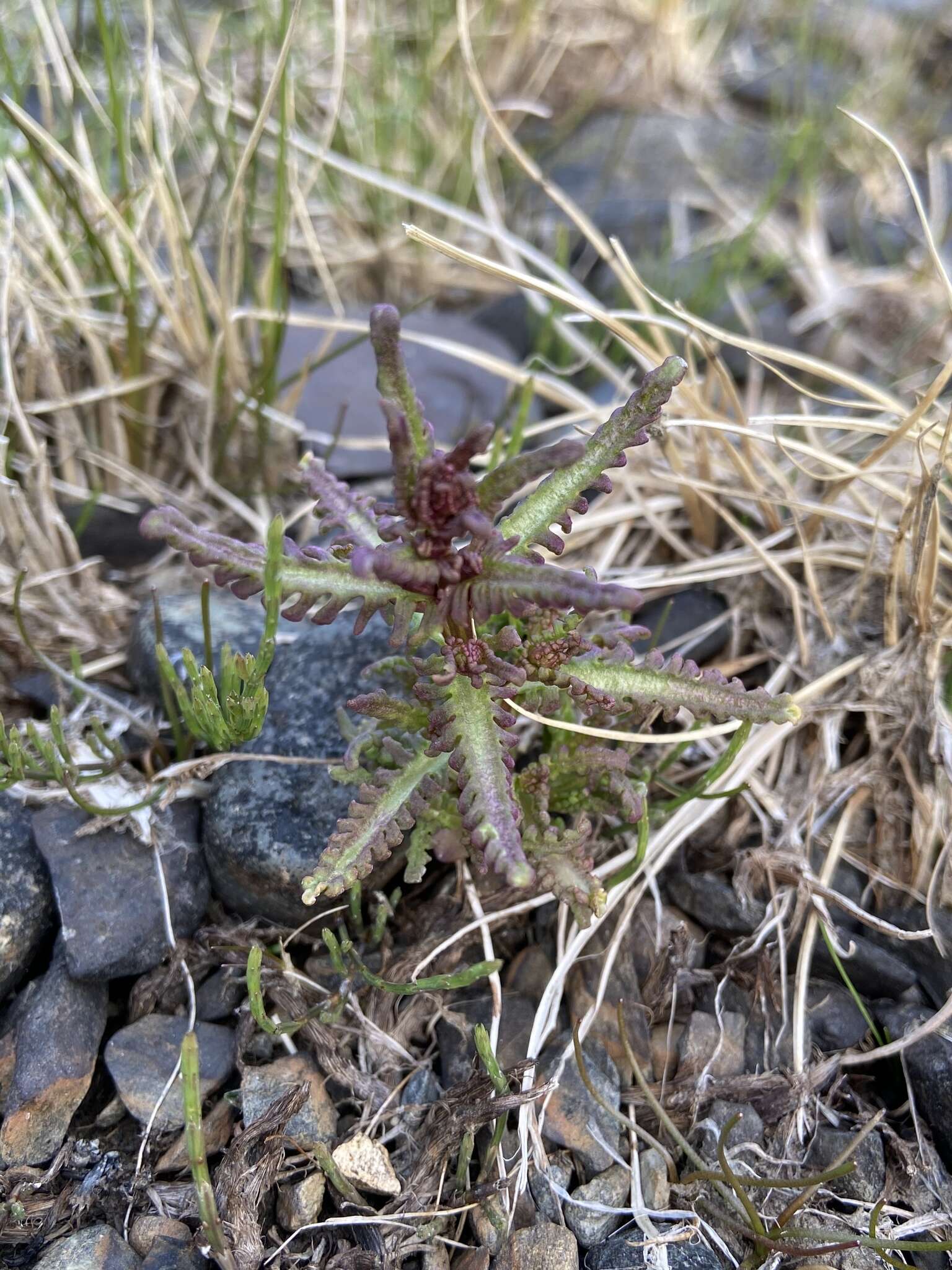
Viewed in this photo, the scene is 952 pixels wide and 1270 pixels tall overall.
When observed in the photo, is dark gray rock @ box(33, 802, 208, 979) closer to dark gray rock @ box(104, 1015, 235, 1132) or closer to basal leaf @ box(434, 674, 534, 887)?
dark gray rock @ box(104, 1015, 235, 1132)

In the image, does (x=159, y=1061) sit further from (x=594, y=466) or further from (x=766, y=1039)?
(x=594, y=466)

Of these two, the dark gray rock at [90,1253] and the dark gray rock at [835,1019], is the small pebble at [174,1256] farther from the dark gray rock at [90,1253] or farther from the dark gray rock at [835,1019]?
the dark gray rock at [835,1019]

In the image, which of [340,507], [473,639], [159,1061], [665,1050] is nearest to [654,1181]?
[665,1050]

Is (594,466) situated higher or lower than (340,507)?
higher

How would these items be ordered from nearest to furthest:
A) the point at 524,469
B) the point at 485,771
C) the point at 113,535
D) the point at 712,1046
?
the point at 524,469, the point at 485,771, the point at 712,1046, the point at 113,535

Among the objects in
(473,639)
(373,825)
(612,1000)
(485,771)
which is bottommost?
(612,1000)

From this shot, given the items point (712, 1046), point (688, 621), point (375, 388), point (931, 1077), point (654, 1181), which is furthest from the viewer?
point (375, 388)

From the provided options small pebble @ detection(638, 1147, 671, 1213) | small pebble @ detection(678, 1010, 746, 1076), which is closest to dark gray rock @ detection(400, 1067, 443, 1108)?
small pebble @ detection(638, 1147, 671, 1213)
